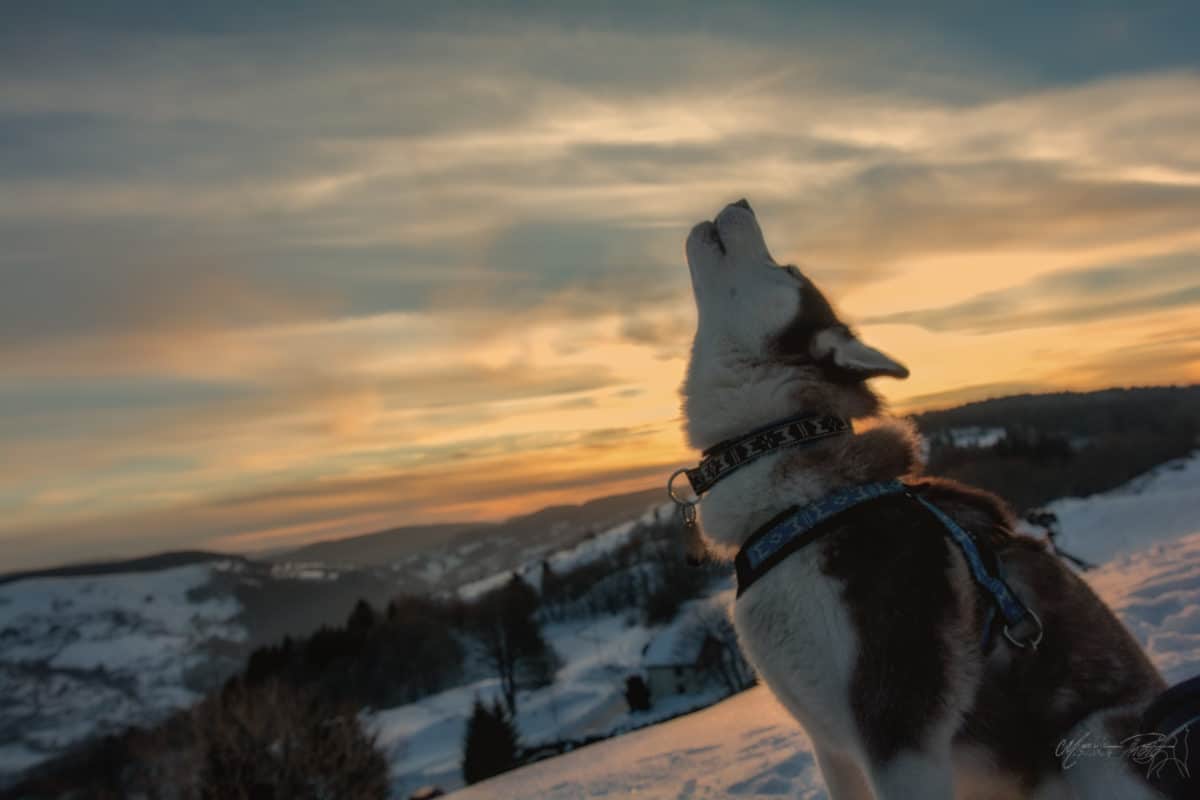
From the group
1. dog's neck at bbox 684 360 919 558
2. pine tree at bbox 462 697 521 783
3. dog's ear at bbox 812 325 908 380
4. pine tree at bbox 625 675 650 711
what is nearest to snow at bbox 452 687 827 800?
dog's neck at bbox 684 360 919 558

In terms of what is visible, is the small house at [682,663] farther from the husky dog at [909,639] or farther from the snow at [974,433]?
the snow at [974,433]

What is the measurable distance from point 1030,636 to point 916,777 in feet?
2.33

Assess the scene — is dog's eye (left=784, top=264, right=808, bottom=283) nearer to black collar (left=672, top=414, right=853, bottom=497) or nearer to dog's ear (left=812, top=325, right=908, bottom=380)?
dog's ear (left=812, top=325, right=908, bottom=380)

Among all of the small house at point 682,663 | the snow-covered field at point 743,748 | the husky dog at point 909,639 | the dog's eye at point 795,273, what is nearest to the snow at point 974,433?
the small house at point 682,663

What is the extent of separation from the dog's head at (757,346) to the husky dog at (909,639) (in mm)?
18

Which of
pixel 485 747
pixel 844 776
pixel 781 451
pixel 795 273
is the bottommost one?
pixel 485 747

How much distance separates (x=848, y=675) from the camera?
3244 millimetres

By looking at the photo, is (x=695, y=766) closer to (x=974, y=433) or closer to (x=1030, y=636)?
(x=1030, y=636)

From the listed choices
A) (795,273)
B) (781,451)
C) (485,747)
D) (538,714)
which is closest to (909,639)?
(781,451)

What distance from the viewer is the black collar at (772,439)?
3789 millimetres

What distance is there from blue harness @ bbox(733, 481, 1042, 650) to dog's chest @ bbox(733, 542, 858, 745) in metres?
0.06

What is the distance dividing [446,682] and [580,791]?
122 meters

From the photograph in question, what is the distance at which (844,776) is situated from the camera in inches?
143

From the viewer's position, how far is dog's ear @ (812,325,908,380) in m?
3.58
